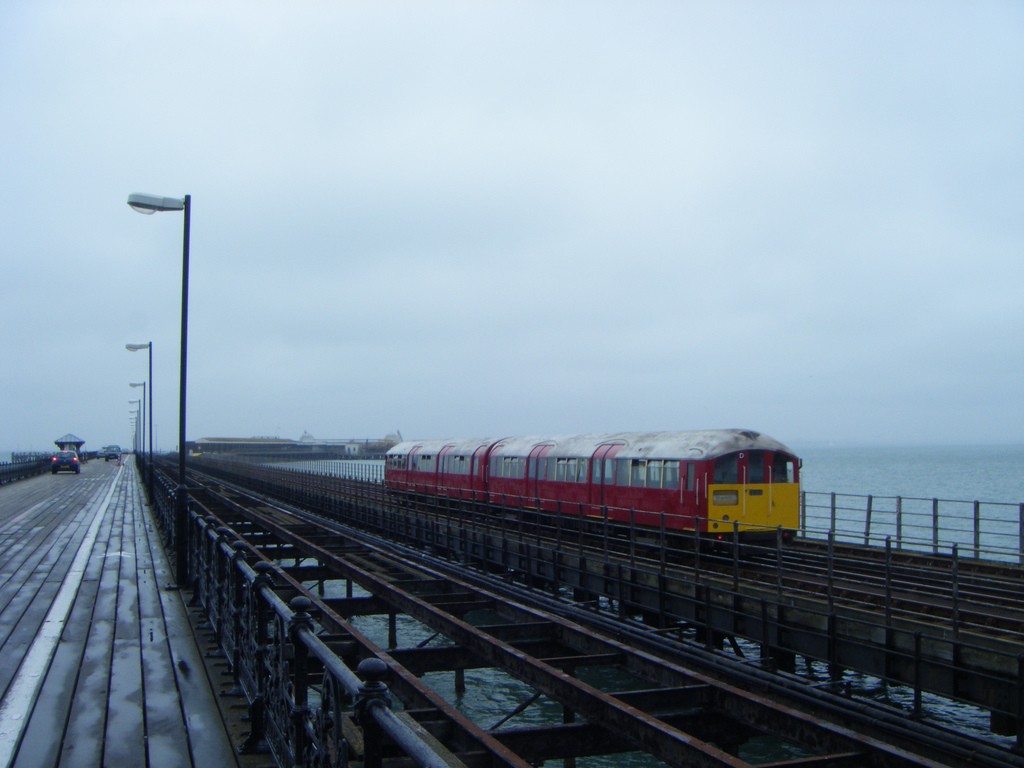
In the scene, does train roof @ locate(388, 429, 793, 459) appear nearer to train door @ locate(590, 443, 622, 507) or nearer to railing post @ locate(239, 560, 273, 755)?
train door @ locate(590, 443, 622, 507)

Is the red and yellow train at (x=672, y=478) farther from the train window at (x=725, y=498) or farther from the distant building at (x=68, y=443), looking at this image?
the distant building at (x=68, y=443)

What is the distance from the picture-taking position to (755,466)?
1931cm

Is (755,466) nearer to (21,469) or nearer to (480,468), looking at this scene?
(480,468)

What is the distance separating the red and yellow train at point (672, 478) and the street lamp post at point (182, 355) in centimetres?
705

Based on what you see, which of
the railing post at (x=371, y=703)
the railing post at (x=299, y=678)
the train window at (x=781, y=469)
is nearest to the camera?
the railing post at (x=371, y=703)

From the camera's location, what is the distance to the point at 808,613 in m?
11.4

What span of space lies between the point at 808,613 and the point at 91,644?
866 centimetres

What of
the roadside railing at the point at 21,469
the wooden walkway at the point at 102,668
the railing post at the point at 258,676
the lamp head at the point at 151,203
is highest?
the lamp head at the point at 151,203

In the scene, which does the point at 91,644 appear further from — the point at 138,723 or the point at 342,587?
the point at 342,587

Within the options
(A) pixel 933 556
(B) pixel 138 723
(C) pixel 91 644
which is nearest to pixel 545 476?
(A) pixel 933 556

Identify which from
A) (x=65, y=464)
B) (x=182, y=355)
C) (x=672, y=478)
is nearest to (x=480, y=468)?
(x=672, y=478)

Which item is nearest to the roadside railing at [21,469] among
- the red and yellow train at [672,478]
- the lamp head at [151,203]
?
the red and yellow train at [672,478]

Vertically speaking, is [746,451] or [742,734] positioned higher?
[746,451]

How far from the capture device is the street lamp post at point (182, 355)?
13.5 meters
